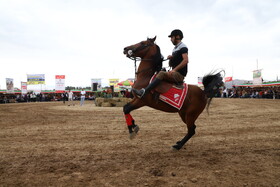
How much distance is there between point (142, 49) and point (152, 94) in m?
1.34

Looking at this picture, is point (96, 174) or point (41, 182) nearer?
point (41, 182)

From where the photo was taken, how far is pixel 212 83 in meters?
5.44

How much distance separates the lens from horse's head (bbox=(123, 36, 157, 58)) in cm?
529

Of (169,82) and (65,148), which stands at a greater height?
(169,82)

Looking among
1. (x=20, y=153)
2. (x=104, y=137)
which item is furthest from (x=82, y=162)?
(x=104, y=137)

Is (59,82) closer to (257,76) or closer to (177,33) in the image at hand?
(177,33)

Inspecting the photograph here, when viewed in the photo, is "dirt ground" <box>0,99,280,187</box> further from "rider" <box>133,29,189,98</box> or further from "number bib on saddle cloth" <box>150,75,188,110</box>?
"rider" <box>133,29,189,98</box>

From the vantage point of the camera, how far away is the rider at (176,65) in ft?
15.8

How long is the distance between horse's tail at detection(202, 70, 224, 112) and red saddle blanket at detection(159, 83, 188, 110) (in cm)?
89

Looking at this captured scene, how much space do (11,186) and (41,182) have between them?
0.44 m

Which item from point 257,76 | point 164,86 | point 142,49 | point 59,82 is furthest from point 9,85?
point 257,76

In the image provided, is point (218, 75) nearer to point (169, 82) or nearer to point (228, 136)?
point (169, 82)

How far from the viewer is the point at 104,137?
6.66 meters

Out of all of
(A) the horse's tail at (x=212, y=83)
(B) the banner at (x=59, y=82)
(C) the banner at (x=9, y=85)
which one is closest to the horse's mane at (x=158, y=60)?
(A) the horse's tail at (x=212, y=83)
